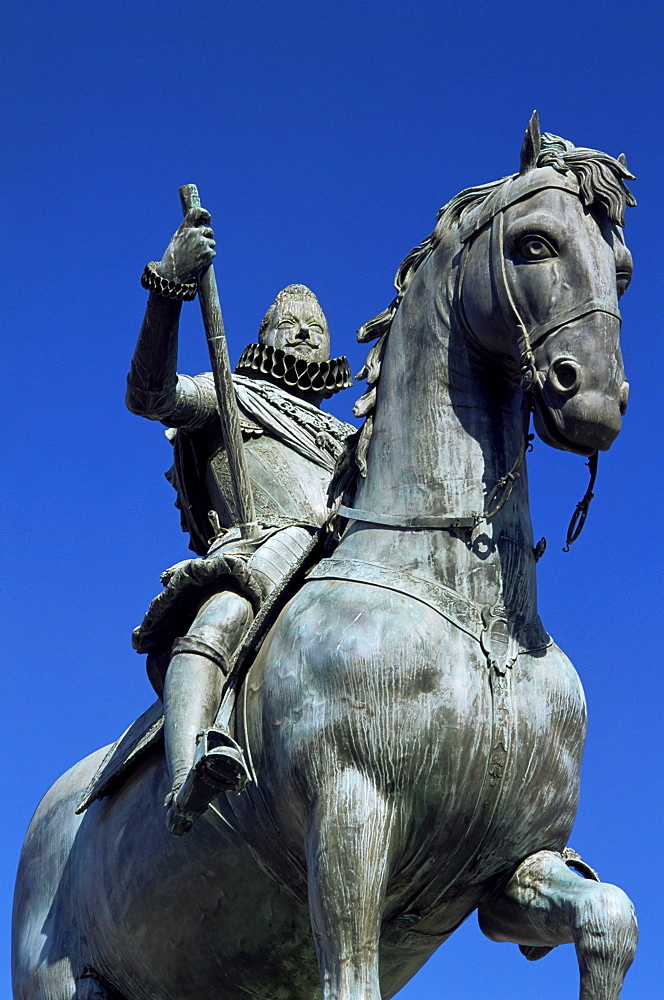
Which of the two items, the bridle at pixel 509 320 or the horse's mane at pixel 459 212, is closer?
the bridle at pixel 509 320

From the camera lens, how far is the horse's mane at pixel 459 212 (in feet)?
26.1

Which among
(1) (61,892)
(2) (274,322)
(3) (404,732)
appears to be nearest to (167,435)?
(2) (274,322)

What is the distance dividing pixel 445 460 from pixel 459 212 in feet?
3.84

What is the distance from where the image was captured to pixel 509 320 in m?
7.76

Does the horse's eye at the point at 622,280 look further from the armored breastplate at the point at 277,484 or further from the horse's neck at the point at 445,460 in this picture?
the armored breastplate at the point at 277,484

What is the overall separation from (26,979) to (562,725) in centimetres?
348

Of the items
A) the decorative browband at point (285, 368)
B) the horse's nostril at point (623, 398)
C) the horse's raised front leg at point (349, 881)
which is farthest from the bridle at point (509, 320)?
the decorative browband at point (285, 368)

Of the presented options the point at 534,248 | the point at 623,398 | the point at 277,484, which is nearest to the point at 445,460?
the point at 623,398

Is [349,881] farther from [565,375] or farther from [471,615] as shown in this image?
[565,375]

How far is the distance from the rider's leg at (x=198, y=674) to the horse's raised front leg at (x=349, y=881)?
79 cm

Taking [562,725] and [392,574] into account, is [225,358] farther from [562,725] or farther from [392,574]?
[562,725]

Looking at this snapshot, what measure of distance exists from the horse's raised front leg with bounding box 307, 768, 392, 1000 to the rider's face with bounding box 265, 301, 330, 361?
3647 mm

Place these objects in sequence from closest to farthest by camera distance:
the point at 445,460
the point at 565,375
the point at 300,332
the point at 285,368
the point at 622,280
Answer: the point at 565,375, the point at 445,460, the point at 622,280, the point at 285,368, the point at 300,332

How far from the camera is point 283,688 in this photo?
7816 mm
